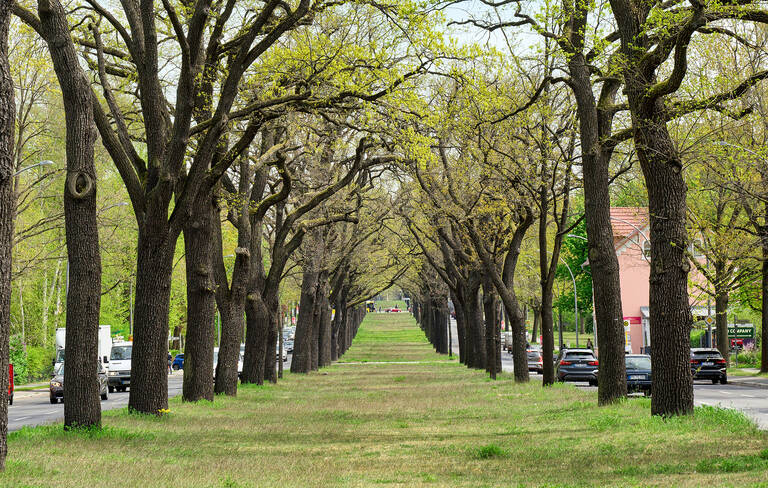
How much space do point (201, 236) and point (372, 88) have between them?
19.1 ft

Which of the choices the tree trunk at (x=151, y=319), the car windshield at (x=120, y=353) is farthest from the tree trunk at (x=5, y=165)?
the car windshield at (x=120, y=353)

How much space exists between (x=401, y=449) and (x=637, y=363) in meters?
17.9

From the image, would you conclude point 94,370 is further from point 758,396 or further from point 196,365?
point 758,396

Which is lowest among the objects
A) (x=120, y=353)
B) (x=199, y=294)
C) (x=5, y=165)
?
(x=120, y=353)

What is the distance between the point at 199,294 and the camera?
21.4 meters

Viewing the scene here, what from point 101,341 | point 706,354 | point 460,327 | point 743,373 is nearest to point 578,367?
point 706,354

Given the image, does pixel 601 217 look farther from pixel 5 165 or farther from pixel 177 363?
pixel 177 363

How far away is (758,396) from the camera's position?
2945 cm

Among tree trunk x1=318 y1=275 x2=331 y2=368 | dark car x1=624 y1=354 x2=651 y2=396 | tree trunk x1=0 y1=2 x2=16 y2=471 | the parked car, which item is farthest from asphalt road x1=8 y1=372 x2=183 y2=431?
the parked car

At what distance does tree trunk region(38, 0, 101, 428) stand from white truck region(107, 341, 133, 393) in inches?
Result: 1142

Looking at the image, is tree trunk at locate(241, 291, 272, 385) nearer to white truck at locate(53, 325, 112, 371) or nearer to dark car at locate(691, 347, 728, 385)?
white truck at locate(53, 325, 112, 371)

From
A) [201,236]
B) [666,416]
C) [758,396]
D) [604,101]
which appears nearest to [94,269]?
[201,236]

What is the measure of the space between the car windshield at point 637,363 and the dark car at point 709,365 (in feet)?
32.1

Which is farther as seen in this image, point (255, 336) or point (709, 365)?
point (709, 365)
